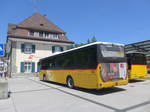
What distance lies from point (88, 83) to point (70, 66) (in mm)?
2244

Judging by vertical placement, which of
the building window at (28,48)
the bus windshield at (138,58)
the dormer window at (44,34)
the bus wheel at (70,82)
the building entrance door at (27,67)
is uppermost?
the dormer window at (44,34)

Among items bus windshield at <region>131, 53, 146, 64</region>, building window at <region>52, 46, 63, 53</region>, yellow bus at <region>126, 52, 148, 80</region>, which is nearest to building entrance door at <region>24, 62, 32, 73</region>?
building window at <region>52, 46, 63, 53</region>

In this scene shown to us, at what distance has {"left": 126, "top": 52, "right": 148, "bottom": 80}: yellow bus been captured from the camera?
11320 mm

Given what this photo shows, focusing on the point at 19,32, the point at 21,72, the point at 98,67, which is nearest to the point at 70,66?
the point at 98,67

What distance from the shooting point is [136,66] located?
11.6 m

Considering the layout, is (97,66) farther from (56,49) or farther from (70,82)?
(56,49)

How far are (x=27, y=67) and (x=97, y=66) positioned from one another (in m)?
19.5

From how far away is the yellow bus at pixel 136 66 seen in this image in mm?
11320

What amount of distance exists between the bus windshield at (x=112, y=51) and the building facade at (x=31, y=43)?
52.0ft

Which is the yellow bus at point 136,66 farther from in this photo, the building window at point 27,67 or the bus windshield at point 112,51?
the building window at point 27,67

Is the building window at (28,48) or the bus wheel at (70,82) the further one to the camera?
the building window at (28,48)

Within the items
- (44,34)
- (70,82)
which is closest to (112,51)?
(70,82)

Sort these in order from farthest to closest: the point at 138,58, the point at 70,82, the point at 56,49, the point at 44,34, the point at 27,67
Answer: the point at 56,49 < the point at 44,34 < the point at 27,67 < the point at 138,58 < the point at 70,82

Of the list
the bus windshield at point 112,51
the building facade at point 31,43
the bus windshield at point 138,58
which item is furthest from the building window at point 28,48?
the bus windshield at point 112,51
